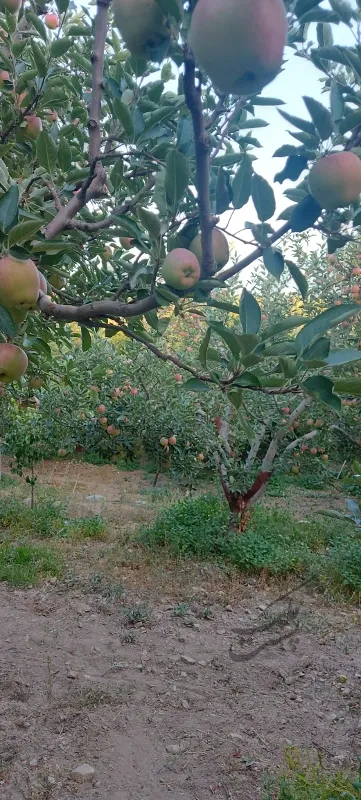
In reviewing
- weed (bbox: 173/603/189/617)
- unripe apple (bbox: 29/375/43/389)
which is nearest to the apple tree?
unripe apple (bbox: 29/375/43/389)

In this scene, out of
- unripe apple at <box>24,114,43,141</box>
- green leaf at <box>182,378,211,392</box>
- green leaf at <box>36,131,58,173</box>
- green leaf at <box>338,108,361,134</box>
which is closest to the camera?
green leaf at <box>338,108,361,134</box>

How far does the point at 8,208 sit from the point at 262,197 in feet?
1.49

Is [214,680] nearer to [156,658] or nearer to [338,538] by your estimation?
[156,658]

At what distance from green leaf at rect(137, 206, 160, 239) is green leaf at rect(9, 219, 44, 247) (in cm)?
17

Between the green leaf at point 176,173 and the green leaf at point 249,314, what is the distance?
241mm

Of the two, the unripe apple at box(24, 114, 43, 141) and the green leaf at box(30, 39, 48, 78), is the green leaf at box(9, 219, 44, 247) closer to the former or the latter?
the green leaf at box(30, 39, 48, 78)

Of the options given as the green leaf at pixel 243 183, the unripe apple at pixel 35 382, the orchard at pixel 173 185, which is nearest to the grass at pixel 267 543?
the orchard at pixel 173 185

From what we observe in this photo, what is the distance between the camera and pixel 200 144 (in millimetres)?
820

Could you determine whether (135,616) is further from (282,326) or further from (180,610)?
(282,326)

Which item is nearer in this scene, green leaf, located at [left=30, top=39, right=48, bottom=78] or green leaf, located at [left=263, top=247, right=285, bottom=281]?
green leaf, located at [left=263, top=247, right=285, bottom=281]

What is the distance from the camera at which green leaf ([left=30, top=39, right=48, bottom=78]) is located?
1.63 m

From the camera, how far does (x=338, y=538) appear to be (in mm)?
4824

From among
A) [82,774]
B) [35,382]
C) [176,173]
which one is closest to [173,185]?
[176,173]

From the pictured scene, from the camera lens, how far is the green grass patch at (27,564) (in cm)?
387
